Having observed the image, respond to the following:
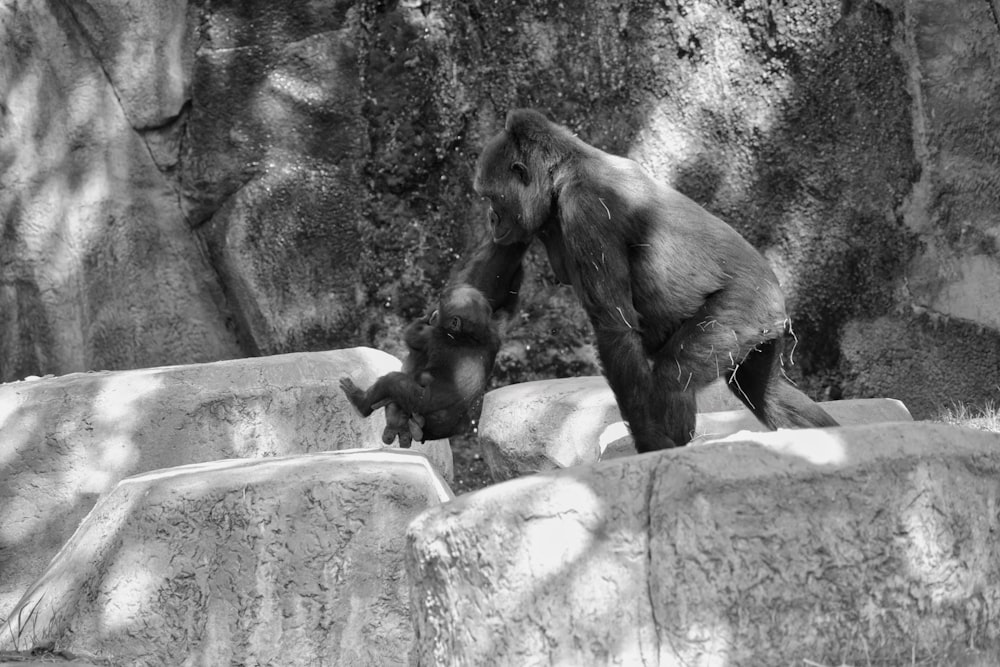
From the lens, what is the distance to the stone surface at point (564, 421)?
584cm

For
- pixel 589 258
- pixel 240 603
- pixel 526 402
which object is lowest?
pixel 526 402

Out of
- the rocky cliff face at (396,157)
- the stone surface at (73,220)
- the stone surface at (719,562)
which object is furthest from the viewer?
the stone surface at (73,220)

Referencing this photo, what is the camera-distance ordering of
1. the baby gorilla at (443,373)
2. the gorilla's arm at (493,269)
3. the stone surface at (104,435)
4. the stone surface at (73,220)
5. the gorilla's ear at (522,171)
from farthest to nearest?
the stone surface at (73,220) → the stone surface at (104,435) → the gorilla's arm at (493,269) → the baby gorilla at (443,373) → the gorilla's ear at (522,171)

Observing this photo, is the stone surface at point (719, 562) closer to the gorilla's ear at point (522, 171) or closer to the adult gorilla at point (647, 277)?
the adult gorilla at point (647, 277)

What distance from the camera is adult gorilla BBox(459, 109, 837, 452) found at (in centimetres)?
425

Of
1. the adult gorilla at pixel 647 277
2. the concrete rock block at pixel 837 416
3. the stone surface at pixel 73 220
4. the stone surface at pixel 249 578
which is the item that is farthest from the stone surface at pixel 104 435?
the stone surface at pixel 73 220

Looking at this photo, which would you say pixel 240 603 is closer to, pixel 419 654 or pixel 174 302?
pixel 419 654

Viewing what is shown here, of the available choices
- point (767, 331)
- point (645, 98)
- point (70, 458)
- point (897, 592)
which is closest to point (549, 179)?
point (767, 331)

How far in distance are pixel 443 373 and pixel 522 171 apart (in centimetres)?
95

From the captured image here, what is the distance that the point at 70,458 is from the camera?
216 inches

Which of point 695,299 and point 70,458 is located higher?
point 695,299

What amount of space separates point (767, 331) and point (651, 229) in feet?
2.04

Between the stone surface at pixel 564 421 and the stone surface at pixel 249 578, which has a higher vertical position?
the stone surface at pixel 249 578

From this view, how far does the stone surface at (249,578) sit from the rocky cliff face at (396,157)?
3847 millimetres
